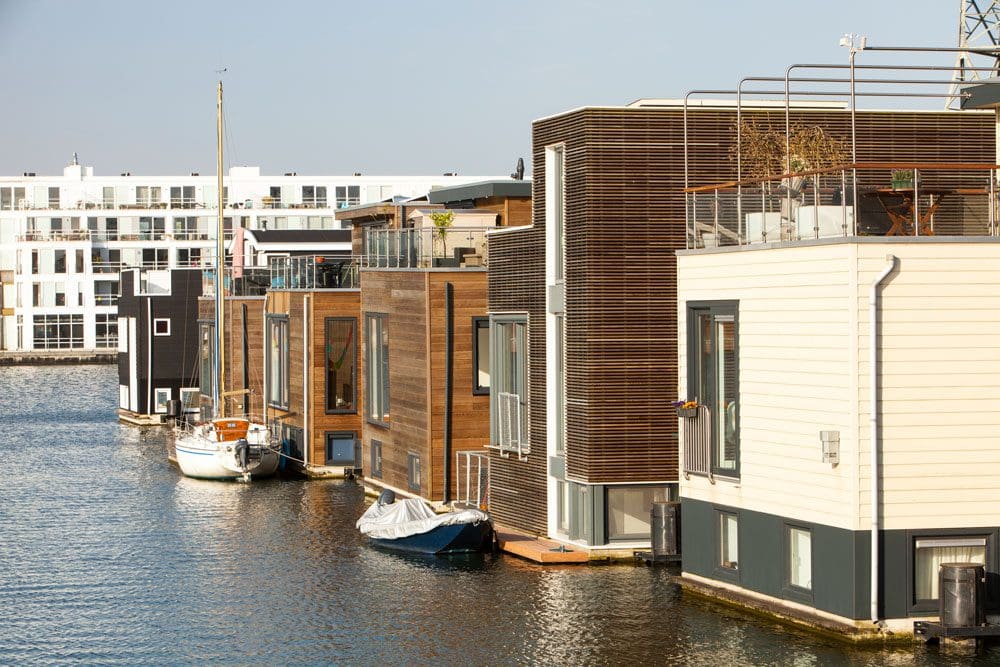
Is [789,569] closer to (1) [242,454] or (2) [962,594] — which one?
(2) [962,594]

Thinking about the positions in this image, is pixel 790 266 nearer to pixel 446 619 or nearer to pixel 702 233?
pixel 702 233

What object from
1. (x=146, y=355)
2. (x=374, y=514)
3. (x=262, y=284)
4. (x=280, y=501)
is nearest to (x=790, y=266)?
(x=374, y=514)

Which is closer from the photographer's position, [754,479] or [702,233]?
Answer: [754,479]

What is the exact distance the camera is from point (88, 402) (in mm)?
84125

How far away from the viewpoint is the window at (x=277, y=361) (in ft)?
156

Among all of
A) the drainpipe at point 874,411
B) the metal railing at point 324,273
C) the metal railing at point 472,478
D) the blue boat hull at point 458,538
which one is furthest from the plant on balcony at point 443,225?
the drainpipe at point 874,411

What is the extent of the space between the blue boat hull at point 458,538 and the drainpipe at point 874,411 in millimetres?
10356

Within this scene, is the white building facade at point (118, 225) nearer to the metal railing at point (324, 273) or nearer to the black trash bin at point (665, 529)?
the metal railing at point (324, 273)

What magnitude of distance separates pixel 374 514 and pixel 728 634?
1127 cm

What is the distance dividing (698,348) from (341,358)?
21171 millimetres

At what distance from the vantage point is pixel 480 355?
3503 cm

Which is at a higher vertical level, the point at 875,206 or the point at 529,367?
the point at 875,206

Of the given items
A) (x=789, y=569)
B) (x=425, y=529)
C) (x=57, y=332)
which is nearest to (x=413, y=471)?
(x=425, y=529)

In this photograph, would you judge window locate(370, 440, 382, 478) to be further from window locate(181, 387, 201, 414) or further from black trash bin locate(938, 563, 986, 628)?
window locate(181, 387, 201, 414)
